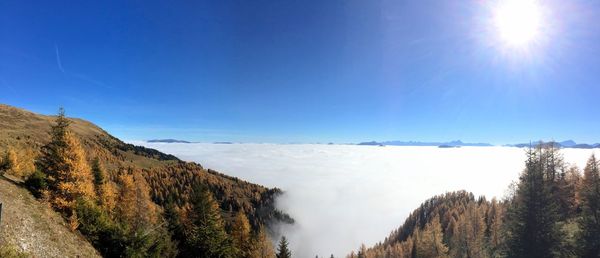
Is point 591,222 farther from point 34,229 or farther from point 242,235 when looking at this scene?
point 34,229

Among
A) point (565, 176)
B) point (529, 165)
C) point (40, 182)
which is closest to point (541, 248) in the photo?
point (529, 165)

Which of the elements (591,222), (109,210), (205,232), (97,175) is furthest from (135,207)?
(591,222)

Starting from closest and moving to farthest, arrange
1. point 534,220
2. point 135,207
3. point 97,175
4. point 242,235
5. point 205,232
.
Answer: point 534,220, point 205,232, point 135,207, point 97,175, point 242,235

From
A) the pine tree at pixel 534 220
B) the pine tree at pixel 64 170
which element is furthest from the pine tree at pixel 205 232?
the pine tree at pixel 534 220

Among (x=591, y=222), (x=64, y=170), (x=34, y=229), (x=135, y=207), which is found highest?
(x=64, y=170)

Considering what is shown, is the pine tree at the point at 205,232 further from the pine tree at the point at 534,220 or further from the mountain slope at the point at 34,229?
the pine tree at the point at 534,220
